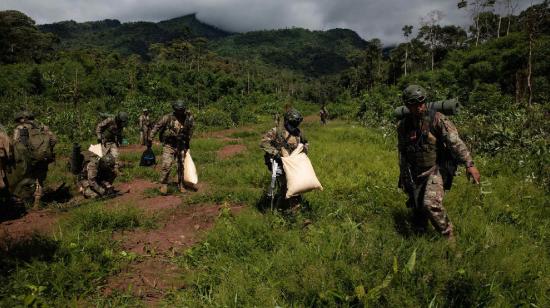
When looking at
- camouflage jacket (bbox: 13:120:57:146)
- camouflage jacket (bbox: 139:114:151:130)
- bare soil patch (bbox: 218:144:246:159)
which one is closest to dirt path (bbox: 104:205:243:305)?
camouflage jacket (bbox: 13:120:57:146)

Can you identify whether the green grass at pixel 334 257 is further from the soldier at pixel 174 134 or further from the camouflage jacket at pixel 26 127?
the camouflage jacket at pixel 26 127

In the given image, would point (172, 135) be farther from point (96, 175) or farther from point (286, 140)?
→ point (286, 140)

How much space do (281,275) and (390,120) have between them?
1841cm

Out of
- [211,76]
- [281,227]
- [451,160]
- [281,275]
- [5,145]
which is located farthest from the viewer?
[211,76]

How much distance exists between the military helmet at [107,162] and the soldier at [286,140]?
400 cm

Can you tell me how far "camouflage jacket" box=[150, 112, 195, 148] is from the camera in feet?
24.2

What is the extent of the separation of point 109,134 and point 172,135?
2.02 metres

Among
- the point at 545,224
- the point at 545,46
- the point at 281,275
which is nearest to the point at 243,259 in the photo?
the point at 281,275

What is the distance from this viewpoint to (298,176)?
495 cm

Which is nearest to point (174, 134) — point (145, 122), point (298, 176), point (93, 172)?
point (93, 172)

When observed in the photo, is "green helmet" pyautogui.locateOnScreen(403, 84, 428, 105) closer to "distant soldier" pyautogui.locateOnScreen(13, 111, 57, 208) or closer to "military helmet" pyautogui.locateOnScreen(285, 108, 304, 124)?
"military helmet" pyautogui.locateOnScreen(285, 108, 304, 124)

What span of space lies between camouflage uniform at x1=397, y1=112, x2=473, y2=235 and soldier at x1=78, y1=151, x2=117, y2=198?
Answer: 241 inches

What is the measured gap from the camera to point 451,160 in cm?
A: 416

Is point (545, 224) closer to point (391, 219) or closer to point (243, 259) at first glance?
point (391, 219)
